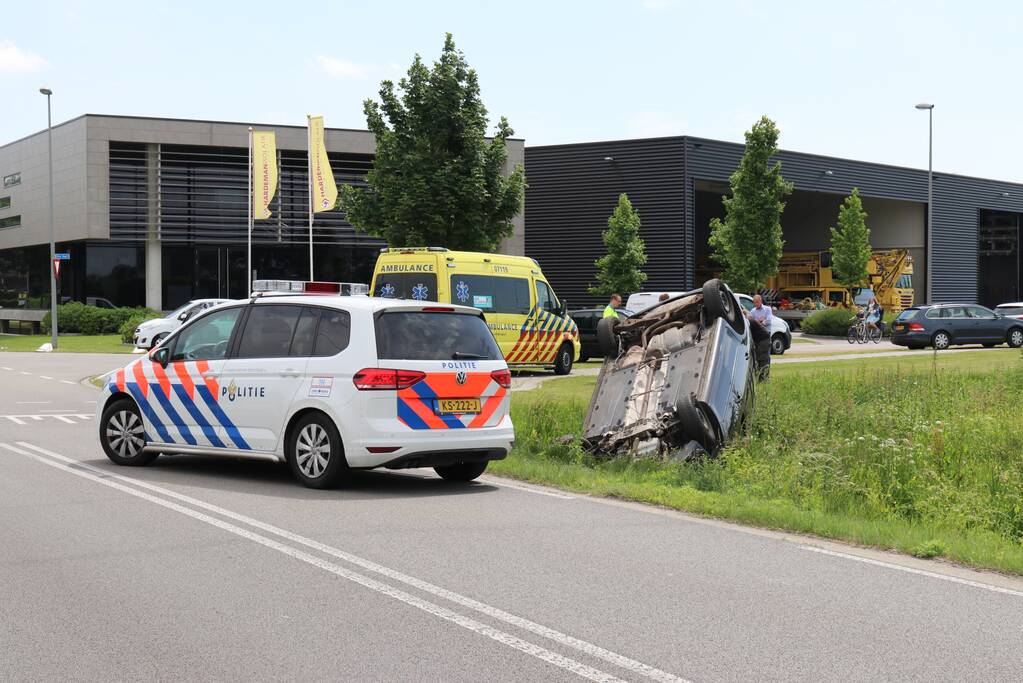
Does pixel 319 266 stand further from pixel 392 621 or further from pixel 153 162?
pixel 392 621

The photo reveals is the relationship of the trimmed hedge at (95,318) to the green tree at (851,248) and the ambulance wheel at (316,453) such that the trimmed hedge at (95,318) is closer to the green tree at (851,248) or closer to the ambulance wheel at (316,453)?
the green tree at (851,248)

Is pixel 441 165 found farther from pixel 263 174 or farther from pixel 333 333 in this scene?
pixel 333 333

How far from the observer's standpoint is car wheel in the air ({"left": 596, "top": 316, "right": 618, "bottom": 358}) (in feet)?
40.5

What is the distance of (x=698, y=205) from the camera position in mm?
66438

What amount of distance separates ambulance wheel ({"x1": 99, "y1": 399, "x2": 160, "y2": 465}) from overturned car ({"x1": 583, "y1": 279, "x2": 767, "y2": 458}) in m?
4.53

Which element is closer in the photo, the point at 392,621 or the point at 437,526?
the point at 392,621

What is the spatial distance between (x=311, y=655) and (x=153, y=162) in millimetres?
50411

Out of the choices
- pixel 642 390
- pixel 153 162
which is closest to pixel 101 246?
pixel 153 162

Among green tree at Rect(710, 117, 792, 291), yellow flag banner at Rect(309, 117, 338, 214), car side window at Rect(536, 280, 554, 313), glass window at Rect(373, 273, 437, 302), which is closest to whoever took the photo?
glass window at Rect(373, 273, 437, 302)

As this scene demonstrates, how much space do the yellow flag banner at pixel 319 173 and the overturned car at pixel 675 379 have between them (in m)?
28.3

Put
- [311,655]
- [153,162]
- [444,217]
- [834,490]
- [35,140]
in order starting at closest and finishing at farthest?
[311,655]
[834,490]
[444,217]
[153,162]
[35,140]

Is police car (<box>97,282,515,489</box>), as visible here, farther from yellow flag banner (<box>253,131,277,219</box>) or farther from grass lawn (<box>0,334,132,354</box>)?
yellow flag banner (<box>253,131,277,219</box>)

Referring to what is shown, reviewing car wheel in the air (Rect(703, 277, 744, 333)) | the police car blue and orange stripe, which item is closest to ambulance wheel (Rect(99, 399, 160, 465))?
the police car blue and orange stripe

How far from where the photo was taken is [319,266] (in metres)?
54.5
